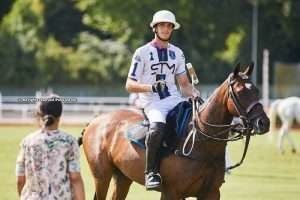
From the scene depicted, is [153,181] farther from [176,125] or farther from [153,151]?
[176,125]

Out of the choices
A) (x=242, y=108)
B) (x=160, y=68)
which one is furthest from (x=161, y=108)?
(x=242, y=108)

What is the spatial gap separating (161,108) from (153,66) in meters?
0.50

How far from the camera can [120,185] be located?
1120 cm

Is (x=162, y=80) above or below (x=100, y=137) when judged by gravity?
above

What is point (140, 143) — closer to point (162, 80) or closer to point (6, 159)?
point (162, 80)

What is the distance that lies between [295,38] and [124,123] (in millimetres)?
46351

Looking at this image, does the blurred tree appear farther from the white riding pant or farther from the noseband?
the noseband

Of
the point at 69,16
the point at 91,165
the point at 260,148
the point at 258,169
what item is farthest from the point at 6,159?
the point at 69,16

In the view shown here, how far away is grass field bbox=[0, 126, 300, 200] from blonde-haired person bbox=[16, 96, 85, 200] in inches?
272

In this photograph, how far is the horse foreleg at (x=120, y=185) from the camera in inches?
435

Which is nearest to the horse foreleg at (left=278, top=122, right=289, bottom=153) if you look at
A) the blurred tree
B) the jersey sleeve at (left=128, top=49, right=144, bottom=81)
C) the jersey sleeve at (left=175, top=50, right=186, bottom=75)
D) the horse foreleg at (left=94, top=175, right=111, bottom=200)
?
the horse foreleg at (left=94, top=175, right=111, bottom=200)

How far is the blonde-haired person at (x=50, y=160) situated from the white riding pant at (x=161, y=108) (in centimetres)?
297

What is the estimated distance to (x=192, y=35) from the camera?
5675 centimetres

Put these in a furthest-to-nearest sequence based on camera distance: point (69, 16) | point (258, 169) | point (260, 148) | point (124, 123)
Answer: point (69, 16) < point (260, 148) < point (258, 169) < point (124, 123)
